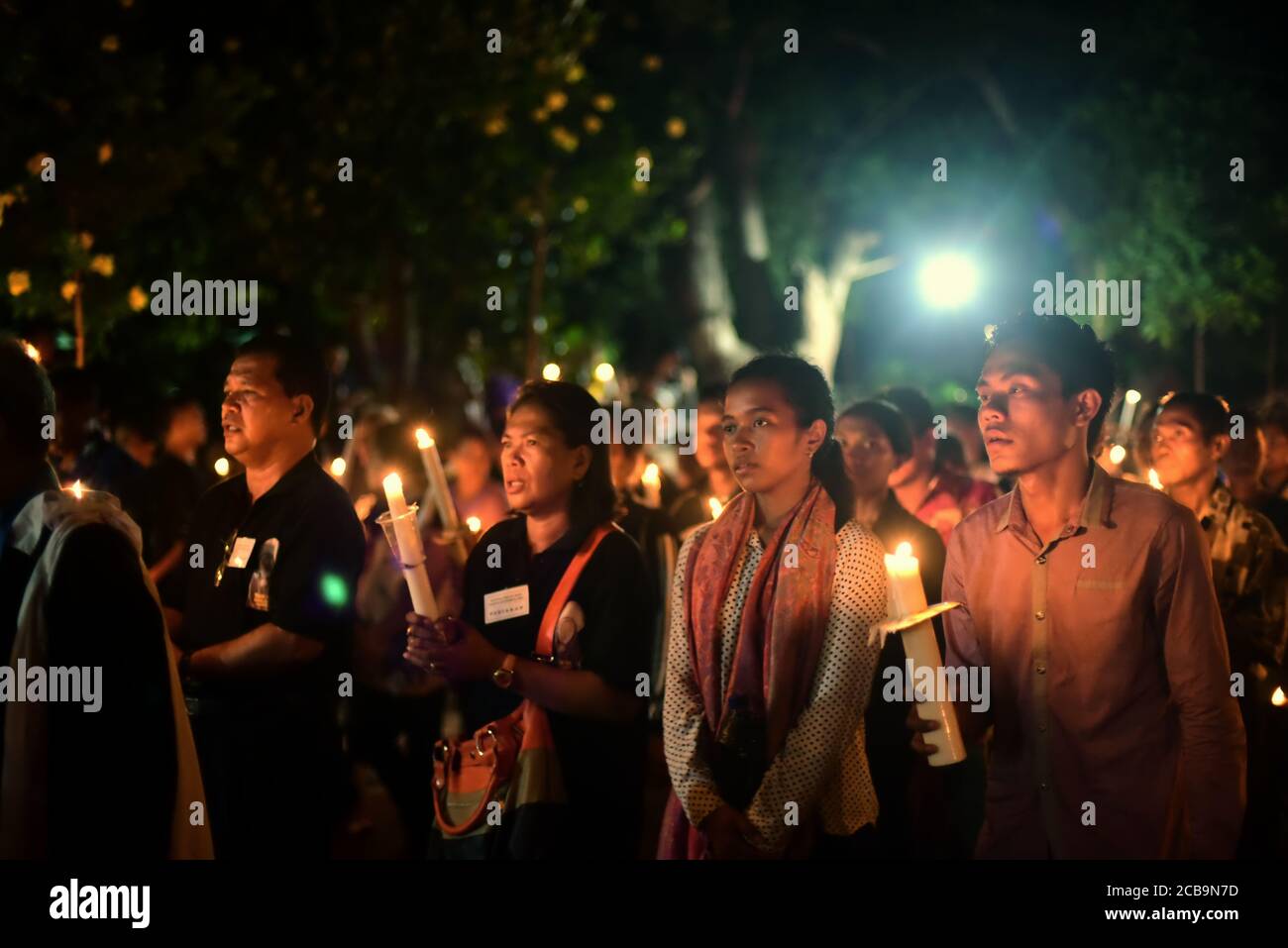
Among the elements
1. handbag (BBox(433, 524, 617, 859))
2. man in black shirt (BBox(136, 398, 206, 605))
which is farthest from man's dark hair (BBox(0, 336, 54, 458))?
man in black shirt (BBox(136, 398, 206, 605))

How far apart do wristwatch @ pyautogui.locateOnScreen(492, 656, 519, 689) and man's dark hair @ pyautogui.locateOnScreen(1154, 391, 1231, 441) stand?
3464 mm

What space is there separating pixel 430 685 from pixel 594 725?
126 inches

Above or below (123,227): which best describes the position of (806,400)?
below

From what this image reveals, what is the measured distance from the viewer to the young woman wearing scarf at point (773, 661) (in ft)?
11.8

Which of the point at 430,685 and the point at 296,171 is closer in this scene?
the point at 430,685

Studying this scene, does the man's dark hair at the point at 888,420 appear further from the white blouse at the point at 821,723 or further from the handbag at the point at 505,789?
the handbag at the point at 505,789

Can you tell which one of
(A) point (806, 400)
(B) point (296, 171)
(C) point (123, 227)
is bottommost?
(A) point (806, 400)

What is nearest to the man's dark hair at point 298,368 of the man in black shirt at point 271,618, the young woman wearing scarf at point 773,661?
the man in black shirt at point 271,618

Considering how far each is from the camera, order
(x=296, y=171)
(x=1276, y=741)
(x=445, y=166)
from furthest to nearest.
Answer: (x=445, y=166) → (x=296, y=171) → (x=1276, y=741)

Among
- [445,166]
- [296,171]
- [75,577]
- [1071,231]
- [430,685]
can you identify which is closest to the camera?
[75,577]

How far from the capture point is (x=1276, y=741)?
18.2 ft
